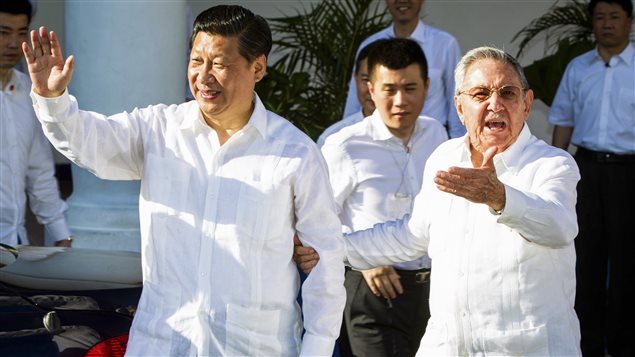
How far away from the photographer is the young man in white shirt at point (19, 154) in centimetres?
571

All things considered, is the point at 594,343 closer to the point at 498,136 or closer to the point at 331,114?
the point at 331,114

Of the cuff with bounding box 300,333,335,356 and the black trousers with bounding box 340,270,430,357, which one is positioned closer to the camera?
the cuff with bounding box 300,333,335,356

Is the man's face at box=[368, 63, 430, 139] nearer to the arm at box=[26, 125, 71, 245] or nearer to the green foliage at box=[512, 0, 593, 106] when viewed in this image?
the arm at box=[26, 125, 71, 245]

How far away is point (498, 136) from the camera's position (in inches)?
141

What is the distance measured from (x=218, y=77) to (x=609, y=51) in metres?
4.27

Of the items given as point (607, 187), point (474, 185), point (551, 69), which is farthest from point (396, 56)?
point (551, 69)

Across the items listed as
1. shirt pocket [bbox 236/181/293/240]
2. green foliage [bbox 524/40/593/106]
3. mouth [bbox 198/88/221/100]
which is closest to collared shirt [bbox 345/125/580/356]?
shirt pocket [bbox 236/181/293/240]

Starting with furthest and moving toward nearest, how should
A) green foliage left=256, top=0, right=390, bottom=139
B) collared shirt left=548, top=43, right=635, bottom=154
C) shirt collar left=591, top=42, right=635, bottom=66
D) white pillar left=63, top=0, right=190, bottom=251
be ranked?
green foliage left=256, top=0, right=390, bottom=139, shirt collar left=591, top=42, right=635, bottom=66, collared shirt left=548, top=43, right=635, bottom=154, white pillar left=63, top=0, right=190, bottom=251

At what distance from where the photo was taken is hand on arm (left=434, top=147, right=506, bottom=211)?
3234 mm

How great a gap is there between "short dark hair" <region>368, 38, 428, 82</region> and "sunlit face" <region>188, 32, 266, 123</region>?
180 cm

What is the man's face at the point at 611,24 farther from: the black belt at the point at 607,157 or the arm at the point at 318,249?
the arm at the point at 318,249

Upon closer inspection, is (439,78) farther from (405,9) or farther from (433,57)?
(405,9)

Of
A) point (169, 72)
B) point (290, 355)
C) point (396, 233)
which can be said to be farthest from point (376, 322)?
point (169, 72)

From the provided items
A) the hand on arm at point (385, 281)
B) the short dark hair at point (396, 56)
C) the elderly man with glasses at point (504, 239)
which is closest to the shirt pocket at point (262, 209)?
the elderly man with glasses at point (504, 239)
